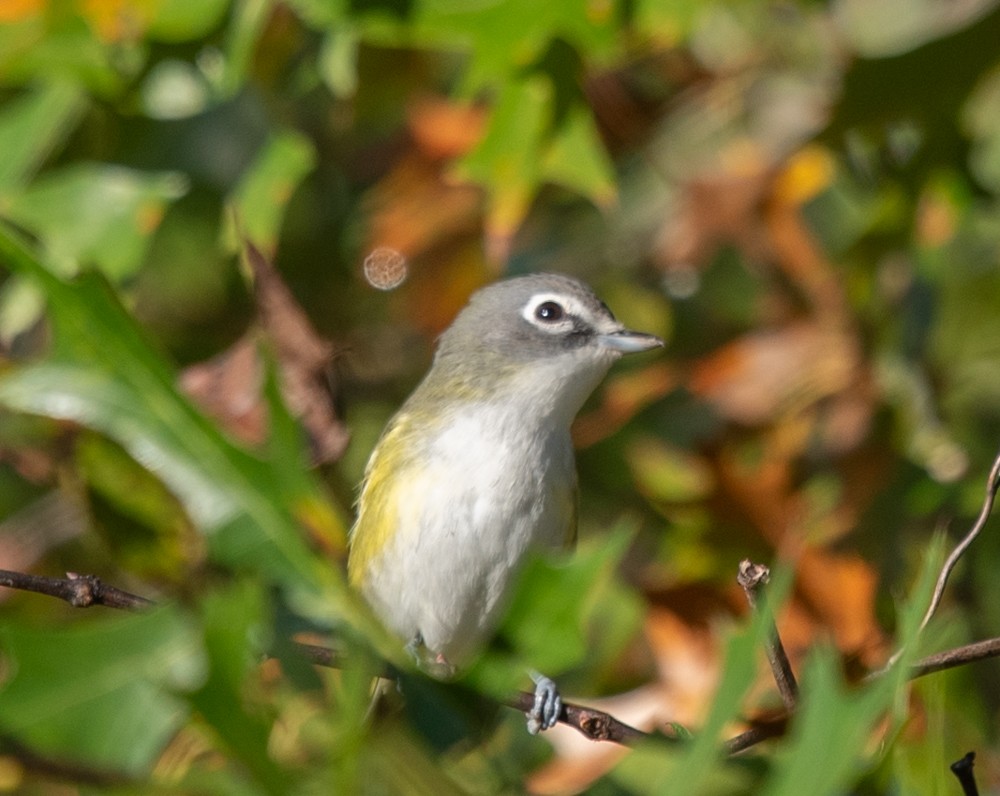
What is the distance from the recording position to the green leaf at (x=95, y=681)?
1.66 meters

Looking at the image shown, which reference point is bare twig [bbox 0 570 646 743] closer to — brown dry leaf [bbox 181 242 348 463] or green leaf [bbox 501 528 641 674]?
green leaf [bbox 501 528 641 674]

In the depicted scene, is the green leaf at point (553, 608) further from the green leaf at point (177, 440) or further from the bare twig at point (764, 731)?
the bare twig at point (764, 731)

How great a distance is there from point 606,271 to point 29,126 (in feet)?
5.92

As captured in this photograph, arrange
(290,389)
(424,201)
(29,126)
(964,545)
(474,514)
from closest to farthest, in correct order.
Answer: (964,545) → (474,514) → (290,389) → (29,126) → (424,201)

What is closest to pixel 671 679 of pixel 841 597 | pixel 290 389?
pixel 841 597

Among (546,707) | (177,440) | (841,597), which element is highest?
(177,440)

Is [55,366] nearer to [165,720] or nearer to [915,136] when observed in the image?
[165,720]

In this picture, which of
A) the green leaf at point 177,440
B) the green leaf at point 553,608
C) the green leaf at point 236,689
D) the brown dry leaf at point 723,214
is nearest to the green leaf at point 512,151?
the brown dry leaf at point 723,214

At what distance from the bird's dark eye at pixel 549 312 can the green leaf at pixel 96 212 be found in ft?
3.43

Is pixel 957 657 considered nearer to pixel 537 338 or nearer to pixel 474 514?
pixel 474 514

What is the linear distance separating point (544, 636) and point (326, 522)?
0.34m

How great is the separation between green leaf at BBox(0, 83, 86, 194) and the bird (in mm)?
1158

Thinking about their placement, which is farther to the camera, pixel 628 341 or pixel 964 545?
pixel 628 341

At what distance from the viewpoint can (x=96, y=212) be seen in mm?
3930
